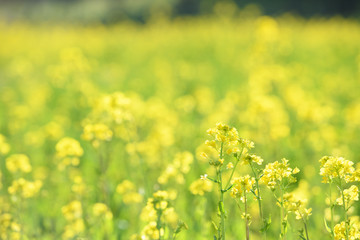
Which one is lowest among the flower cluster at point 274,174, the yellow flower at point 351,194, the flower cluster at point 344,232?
the flower cluster at point 344,232

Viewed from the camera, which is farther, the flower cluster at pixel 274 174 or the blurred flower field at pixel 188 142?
the blurred flower field at pixel 188 142

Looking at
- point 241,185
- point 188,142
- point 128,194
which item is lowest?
point 241,185

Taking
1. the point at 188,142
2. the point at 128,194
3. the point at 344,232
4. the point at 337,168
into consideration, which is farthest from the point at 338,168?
the point at 188,142

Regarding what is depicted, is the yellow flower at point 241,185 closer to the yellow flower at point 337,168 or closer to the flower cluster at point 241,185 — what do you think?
the flower cluster at point 241,185

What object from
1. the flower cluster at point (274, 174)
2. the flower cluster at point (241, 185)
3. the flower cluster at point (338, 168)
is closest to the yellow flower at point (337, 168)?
the flower cluster at point (338, 168)

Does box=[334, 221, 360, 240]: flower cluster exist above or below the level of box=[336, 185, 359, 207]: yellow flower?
below

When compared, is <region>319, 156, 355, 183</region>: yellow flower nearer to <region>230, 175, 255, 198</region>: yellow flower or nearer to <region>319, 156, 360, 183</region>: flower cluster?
<region>319, 156, 360, 183</region>: flower cluster

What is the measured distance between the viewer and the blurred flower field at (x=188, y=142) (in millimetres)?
1392

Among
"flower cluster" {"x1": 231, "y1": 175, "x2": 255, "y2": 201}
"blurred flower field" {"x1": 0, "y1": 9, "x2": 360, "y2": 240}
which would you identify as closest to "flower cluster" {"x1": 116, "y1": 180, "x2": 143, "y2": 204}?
"blurred flower field" {"x1": 0, "y1": 9, "x2": 360, "y2": 240}

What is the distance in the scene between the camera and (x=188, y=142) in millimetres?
3455

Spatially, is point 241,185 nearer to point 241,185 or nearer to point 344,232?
point 241,185

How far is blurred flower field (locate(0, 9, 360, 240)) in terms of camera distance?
139cm

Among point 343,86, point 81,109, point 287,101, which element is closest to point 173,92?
point 81,109

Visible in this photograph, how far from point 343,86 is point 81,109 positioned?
3.30 metres
